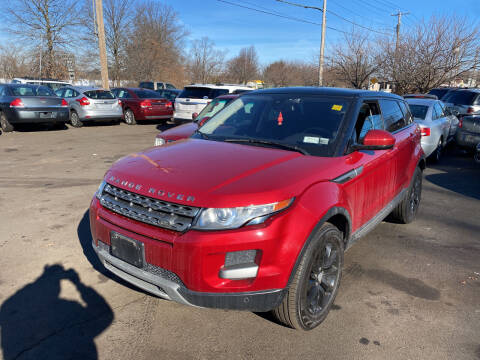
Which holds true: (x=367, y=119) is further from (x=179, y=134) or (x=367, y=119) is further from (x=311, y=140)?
(x=179, y=134)

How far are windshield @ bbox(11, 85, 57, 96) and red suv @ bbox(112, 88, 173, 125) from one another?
3.36 metres

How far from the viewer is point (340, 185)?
2.83m

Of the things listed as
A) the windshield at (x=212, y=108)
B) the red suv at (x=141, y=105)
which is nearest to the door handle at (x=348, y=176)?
the windshield at (x=212, y=108)

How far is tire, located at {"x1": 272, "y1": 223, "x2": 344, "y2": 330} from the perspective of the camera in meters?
2.43

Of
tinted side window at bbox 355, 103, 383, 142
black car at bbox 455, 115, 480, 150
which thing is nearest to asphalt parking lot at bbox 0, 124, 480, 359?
tinted side window at bbox 355, 103, 383, 142

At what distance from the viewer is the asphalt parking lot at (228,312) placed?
99.9 inches

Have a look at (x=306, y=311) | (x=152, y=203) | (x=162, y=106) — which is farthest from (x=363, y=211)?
(x=162, y=106)

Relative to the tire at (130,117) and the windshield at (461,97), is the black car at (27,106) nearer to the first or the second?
the tire at (130,117)

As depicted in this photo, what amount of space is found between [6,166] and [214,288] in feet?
24.1

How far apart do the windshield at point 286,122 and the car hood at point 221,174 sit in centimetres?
26

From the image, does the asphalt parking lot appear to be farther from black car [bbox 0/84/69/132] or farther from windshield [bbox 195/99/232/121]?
black car [bbox 0/84/69/132]

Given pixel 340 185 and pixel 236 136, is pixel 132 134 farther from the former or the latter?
pixel 340 185

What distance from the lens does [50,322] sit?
2754 millimetres

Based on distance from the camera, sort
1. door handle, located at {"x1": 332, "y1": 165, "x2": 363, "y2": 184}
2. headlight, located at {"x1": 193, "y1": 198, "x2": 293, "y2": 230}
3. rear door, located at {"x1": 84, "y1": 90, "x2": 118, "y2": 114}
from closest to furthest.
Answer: headlight, located at {"x1": 193, "y1": 198, "x2": 293, "y2": 230} → door handle, located at {"x1": 332, "y1": 165, "x2": 363, "y2": 184} → rear door, located at {"x1": 84, "y1": 90, "x2": 118, "y2": 114}
